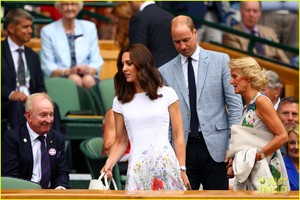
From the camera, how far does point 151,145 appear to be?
9.06 m

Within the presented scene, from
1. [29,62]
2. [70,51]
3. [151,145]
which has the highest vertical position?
[70,51]

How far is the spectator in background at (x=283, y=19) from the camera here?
52.3 feet

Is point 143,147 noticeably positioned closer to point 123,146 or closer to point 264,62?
point 123,146

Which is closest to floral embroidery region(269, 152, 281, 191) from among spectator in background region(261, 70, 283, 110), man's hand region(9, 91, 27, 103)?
spectator in background region(261, 70, 283, 110)

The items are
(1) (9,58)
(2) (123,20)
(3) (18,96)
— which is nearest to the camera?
(3) (18,96)

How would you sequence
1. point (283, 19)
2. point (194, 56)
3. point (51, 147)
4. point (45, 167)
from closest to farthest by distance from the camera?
point (194, 56), point (45, 167), point (51, 147), point (283, 19)

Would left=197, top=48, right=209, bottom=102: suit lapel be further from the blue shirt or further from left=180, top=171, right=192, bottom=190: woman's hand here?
the blue shirt

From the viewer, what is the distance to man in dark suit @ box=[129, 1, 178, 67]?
37.3 feet

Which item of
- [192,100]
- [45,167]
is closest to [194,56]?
[192,100]

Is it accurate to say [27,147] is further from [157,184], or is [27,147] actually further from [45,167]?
[157,184]

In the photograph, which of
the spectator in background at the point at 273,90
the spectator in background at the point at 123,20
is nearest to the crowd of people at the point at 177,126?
the spectator in background at the point at 273,90

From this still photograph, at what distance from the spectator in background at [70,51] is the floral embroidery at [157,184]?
15.6 ft

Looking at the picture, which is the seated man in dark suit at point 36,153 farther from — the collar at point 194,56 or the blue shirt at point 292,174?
the blue shirt at point 292,174

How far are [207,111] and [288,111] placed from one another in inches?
78.2
